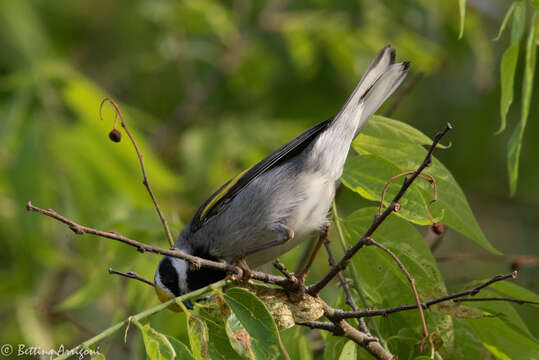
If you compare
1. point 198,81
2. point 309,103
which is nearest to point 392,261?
point 309,103

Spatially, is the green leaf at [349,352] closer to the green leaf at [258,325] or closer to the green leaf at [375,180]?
the green leaf at [258,325]

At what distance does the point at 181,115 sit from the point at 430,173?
418 cm

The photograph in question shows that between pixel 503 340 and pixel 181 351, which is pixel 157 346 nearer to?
pixel 181 351

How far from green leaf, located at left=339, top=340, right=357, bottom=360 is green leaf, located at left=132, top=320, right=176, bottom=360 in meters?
0.51

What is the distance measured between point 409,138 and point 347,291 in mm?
574

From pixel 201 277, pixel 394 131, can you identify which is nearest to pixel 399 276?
pixel 394 131

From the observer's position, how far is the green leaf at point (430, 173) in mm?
2159

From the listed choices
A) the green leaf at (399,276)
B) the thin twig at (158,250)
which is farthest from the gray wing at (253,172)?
the thin twig at (158,250)

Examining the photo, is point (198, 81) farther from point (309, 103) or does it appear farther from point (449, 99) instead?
point (449, 99)

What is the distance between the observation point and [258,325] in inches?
76.7

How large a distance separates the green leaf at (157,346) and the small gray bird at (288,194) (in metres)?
0.84

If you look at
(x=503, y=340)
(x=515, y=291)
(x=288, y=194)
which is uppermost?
(x=288, y=194)

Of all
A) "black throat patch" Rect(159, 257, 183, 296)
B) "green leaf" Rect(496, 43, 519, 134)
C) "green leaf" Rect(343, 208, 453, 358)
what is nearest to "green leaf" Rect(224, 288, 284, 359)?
"green leaf" Rect(343, 208, 453, 358)

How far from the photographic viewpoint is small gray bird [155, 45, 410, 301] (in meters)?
2.86
